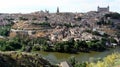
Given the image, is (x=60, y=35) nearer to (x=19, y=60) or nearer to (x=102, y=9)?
Result: (x=19, y=60)

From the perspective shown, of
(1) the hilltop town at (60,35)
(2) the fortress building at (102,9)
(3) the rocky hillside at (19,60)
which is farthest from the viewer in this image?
(2) the fortress building at (102,9)

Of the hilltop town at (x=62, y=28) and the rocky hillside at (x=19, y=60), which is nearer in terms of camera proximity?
the rocky hillside at (x=19, y=60)

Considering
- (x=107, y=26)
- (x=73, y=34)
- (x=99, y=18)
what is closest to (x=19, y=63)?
(x=73, y=34)

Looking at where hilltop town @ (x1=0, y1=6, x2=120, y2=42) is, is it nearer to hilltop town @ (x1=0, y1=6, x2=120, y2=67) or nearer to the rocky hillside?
hilltop town @ (x1=0, y1=6, x2=120, y2=67)

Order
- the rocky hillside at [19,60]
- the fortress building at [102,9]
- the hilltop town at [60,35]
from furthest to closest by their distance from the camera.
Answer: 1. the fortress building at [102,9]
2. the hilltop town at [60,35]
3. the rocky hillside at [19,60]

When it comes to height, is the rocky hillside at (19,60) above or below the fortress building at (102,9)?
above

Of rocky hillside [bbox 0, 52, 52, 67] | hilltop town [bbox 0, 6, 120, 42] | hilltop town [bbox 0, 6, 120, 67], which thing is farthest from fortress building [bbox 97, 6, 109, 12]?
rocky hillside [bbox 0, 52, 52, 67]

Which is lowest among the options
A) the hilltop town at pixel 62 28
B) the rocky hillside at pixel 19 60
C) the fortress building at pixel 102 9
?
the hilltop town at pixel 62 28

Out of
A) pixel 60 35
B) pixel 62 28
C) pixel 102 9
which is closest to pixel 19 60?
pixel 60 35

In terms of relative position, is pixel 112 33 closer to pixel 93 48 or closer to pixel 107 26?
pixel 107 26

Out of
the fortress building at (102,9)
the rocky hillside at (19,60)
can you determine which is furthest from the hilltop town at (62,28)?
the rocky hillside at (19,60)

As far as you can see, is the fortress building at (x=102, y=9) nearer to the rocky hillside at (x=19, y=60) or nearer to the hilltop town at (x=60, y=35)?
the hilltop town at (x=60, y=35)
